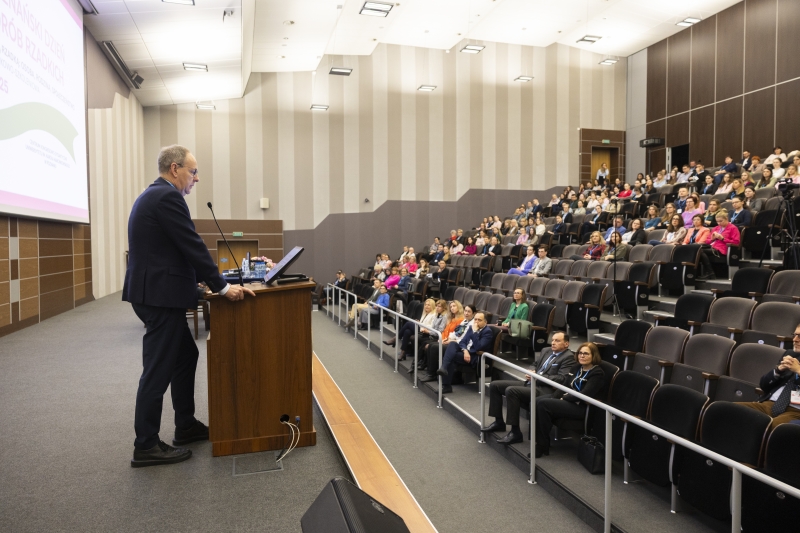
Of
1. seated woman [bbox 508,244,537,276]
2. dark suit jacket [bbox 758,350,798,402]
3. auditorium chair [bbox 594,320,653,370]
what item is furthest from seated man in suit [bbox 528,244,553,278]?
dark suit jacket [bbox 758,350,798,402]

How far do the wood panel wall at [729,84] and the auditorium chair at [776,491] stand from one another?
431 inches

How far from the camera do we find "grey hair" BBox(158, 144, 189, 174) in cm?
241

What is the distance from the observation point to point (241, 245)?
13078mm

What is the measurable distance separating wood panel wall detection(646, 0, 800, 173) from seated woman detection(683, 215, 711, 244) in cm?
614

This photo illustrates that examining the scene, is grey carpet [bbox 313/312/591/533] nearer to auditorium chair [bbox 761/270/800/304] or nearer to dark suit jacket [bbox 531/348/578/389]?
dark suit jacket [bbox 531/348/578/389]

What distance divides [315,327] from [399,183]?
5778 millimetres

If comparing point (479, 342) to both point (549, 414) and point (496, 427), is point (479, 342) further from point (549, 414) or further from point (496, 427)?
point (549, 414)

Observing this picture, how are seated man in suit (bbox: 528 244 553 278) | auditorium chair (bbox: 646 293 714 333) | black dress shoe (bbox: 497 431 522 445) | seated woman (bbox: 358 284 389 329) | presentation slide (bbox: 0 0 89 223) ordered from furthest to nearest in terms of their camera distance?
seated woman (bbox: 358 284 389 329)
seated man in suit (bbox: 528 244 553 278)
presentation slide (bbox: 0 0 89 223)
auditorium chair (bbox: 646 293 714 333)
black dress shoe (bbox: 497 431 522 445)

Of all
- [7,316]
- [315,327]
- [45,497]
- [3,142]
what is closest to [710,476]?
[45,497]

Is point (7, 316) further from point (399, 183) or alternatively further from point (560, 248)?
point (399, 183)

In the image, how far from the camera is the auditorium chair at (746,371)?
3.07 m

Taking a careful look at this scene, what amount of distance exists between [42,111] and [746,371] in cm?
719

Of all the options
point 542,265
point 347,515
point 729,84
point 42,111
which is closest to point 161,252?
point 347,515

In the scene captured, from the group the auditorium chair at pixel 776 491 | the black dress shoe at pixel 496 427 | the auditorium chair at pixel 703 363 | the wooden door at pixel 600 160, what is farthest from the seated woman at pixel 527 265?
the wooden door at pixel 600 160
